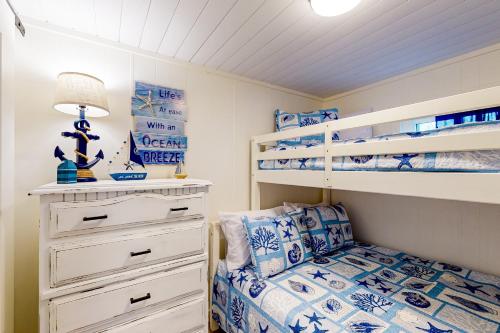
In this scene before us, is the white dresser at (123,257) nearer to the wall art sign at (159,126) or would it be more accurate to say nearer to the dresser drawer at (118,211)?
the dresser drawer at (118,211)

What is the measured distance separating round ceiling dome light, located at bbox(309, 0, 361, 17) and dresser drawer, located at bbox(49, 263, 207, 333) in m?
1.57

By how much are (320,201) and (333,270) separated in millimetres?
1198

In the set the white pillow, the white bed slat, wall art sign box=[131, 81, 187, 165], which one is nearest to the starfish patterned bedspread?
the white bed slat

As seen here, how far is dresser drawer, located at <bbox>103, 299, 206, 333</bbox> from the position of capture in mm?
1156

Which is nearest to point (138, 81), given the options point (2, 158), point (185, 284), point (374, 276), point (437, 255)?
point (2, 158)

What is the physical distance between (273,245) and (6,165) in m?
1.50

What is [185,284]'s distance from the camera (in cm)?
131

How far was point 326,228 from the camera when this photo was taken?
201 centimetres

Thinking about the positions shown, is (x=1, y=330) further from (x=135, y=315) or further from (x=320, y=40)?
(x=320, y=40)

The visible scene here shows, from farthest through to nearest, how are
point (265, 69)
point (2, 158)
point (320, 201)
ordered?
point (320, 201)
point (265, 69)
point (2, 158)

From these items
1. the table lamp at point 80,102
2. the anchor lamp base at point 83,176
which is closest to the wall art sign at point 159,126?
the table lamp at point 80,102

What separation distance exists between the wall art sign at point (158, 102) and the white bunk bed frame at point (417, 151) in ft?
3.21

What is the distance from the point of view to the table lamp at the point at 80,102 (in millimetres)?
1218

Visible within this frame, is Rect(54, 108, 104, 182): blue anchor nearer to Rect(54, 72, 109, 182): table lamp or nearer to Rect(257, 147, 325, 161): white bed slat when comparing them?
Rect(54, 72, 109, 182): table lamp
